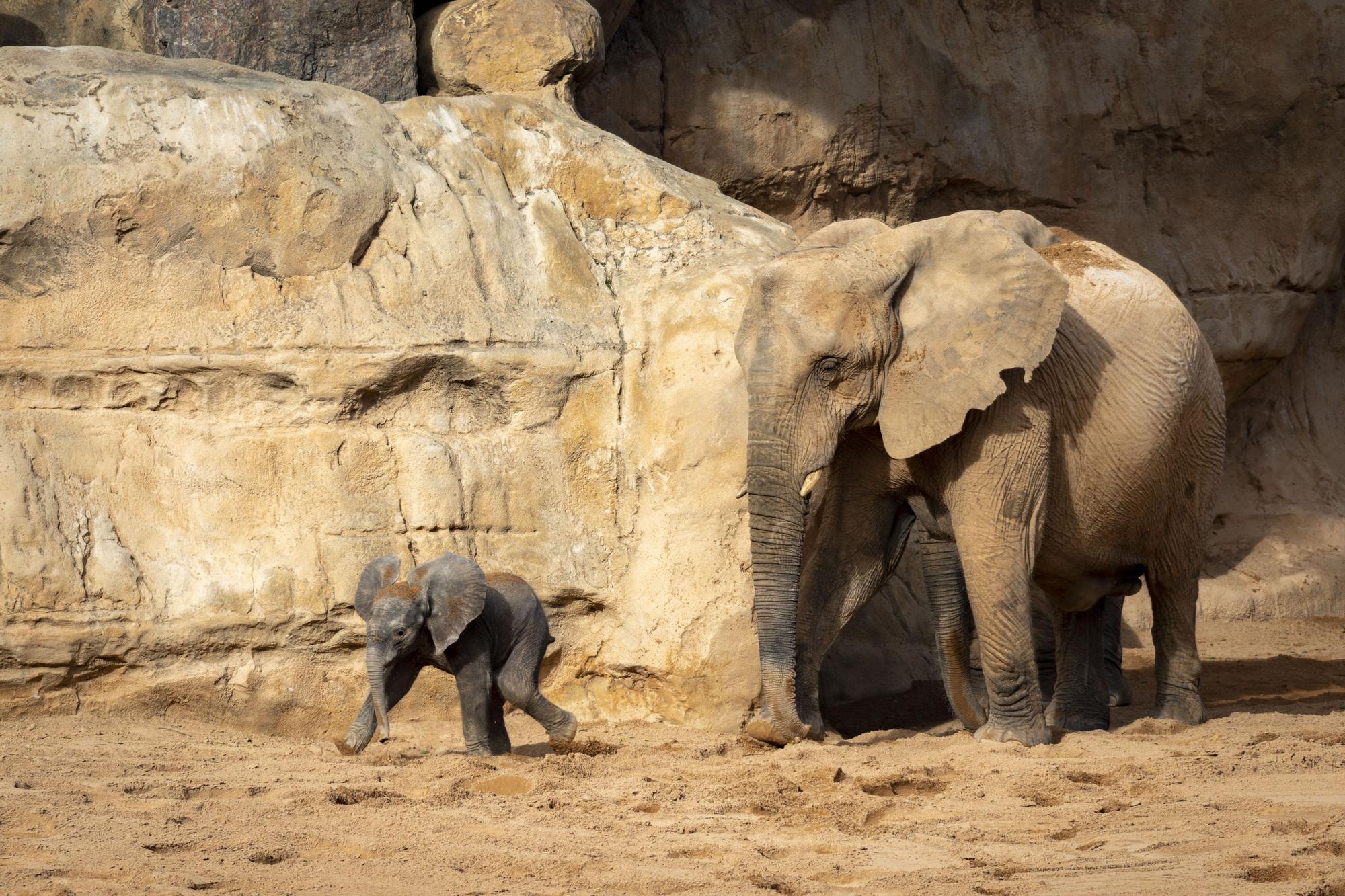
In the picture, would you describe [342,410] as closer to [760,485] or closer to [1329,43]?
[760,485]

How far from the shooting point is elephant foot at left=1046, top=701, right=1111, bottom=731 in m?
7.90

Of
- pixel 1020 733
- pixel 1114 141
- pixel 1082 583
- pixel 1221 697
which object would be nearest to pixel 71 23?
pixel 1082 583

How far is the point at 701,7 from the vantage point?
10914 millimetres

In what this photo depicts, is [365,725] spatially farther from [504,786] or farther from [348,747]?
[504,786]

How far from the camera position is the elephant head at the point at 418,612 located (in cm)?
621

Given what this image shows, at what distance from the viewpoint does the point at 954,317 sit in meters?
6.79

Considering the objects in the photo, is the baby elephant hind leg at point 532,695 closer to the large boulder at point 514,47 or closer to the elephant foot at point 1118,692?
the large boulder at point 514,47

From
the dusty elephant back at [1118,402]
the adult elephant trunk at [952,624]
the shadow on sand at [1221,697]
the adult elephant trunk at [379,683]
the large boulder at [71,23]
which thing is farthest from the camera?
the large boulder at [71,23]

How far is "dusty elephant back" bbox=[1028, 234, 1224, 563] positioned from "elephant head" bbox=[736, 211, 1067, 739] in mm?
434

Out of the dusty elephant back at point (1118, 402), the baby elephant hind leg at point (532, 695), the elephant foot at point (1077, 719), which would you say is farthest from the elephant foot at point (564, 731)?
the elephant foot at point (1077, 719)

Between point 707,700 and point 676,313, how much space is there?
5.95 feet

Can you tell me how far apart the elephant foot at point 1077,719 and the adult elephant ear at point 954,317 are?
2.01 m

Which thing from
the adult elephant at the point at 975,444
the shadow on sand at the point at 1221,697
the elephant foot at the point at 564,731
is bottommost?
the shadow on sand at the point at 1221,697

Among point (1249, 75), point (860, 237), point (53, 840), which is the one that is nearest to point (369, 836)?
point (53, 840)
